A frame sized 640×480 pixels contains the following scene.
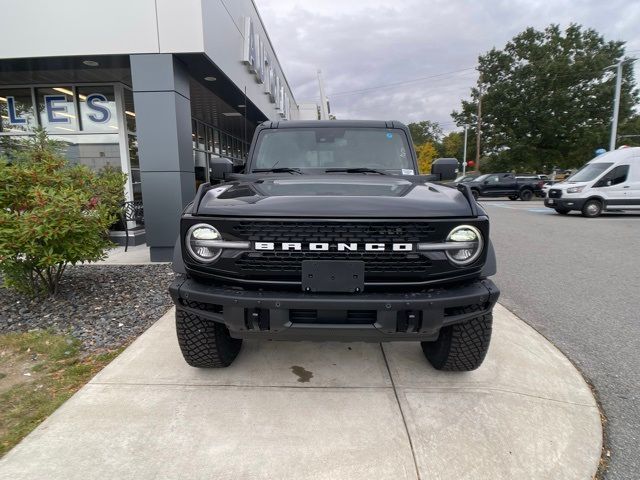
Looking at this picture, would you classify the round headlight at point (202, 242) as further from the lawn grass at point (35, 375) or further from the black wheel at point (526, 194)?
the black wheel at point (526, 194)

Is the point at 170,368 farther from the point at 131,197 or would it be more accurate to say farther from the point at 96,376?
the point at 131,197

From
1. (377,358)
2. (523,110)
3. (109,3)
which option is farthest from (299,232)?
(523,110)

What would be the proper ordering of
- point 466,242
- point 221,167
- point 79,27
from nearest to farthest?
point 466,242 < point 221,167 < point 79,27

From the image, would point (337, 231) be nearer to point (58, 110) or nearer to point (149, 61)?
point (149, 61)

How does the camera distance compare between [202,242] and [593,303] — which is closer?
[202,242]

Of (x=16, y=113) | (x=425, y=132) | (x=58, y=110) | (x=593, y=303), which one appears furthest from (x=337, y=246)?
(x=425, y=132)

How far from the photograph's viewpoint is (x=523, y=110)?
Result: 31469mm

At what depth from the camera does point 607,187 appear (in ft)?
42.4

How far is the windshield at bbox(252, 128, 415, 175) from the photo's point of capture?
11.7 ft

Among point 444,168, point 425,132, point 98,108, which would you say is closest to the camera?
point 444,168

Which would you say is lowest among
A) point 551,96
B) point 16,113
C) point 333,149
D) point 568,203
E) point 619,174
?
point 568,203

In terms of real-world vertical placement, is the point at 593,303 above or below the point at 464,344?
below

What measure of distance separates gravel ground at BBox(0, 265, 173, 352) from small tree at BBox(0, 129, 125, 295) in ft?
0.87

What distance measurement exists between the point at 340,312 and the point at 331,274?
22cm
